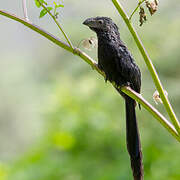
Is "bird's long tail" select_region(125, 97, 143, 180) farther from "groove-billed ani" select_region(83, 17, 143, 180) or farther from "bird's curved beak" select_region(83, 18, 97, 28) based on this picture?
"bird's curved beak" select_region(83, 18, 97, 28)

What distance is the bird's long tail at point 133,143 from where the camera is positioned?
2.69 meters

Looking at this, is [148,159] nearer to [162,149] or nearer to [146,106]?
[162,149]

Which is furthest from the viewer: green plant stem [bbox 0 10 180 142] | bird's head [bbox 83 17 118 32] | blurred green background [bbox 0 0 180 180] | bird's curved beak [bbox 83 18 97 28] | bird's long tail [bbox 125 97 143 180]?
blurred green background [bbox 0 0 180 180]

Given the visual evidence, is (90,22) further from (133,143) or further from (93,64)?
(133,143)

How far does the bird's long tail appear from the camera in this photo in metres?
2.69

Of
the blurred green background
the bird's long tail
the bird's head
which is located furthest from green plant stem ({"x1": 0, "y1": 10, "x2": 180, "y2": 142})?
the blurred green background

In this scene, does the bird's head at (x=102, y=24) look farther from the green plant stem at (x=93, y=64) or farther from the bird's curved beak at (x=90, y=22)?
the green plant stem at (x=93, y=64)

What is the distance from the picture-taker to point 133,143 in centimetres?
299

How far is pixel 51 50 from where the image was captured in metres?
9.63

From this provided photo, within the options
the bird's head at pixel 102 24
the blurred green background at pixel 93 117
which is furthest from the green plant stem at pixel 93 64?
the blurred green background at pixel 93 117

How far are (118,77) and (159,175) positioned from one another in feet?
4.18

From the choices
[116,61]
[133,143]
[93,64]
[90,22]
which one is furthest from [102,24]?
[133,143]

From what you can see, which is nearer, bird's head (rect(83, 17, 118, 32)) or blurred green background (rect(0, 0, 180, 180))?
bird's head (rect(83, 17, 118, 32))

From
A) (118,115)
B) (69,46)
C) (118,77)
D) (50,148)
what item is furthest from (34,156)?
(69,46)
